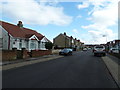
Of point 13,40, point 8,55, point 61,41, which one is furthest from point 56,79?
point 61,41

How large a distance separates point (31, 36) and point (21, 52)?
11531 mm

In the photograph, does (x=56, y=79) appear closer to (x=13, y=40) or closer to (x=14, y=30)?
(x=13, y=40)

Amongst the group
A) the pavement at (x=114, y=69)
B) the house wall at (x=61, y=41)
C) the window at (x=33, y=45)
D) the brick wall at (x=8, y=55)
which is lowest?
the pavement at (x=114, y=69)

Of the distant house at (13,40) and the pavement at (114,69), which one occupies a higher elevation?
the distant house at (13,40)

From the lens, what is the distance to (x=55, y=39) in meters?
73.5

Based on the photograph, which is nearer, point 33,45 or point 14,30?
point 14,30

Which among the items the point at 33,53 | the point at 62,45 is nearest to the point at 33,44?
the point at 33,53

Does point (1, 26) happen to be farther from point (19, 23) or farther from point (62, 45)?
point (62, 45)

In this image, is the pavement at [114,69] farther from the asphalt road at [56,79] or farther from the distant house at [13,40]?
the distant house at [13,40]

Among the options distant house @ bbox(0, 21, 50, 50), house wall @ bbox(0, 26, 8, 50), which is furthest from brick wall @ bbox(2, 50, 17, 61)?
house wall @ bbox(0, 26, 8, 50)

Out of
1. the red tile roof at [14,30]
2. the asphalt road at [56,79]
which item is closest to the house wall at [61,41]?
the red tile roof at [14,30]

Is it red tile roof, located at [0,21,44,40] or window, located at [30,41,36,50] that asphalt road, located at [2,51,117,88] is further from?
window, located at [30,41,36,50]

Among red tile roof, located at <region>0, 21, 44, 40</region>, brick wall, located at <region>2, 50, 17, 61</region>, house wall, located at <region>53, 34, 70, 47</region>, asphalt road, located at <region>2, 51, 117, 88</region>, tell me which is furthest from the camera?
house wall, located at <region>53, 34, 70, 47</region>

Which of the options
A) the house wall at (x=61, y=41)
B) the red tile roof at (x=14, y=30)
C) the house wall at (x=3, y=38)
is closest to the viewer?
the house wall at (x=3, y=38)
